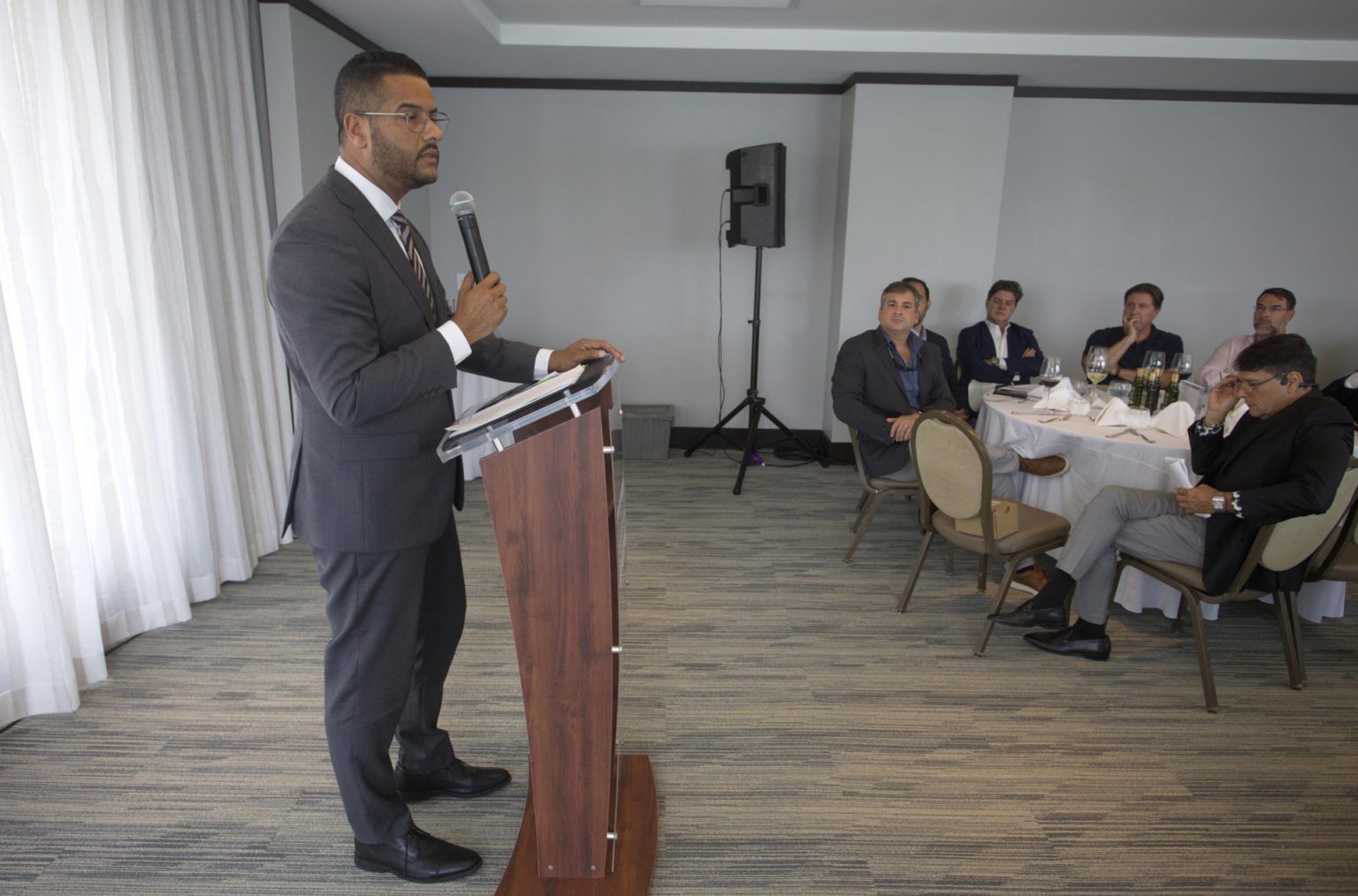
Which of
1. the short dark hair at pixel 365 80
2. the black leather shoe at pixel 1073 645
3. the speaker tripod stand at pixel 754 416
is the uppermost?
the short dark hair at pixel 365 80

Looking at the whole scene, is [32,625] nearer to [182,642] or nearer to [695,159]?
[182,642]

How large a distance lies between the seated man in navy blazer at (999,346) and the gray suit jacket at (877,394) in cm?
90

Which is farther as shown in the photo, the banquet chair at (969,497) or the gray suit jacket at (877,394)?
the gray suit jacket at (877,394)

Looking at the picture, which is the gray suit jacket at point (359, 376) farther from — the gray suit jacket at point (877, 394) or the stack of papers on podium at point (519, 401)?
the gray suit jacket at point (877, 394)

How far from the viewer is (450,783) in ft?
7.68

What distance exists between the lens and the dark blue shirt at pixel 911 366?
4340mm

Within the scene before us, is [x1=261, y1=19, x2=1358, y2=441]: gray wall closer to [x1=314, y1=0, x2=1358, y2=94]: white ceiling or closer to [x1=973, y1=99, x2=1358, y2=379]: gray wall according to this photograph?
[x1=973, y1=99, x2=1358, y2=379]: gray wall

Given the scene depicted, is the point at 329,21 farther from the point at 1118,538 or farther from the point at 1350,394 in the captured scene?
the point at 1350,394

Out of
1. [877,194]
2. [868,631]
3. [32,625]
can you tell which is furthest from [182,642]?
[877,194]

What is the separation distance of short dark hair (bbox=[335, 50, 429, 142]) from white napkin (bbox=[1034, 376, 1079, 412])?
3254 millimetres

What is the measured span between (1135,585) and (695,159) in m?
4.16

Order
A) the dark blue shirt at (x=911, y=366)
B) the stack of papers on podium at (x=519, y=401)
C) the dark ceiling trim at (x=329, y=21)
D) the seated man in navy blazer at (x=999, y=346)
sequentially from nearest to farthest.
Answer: the stack of papers on podium at (x=519, y=401) < the dark ceiling trim at (x=329, y=21) < the dark blue shirt at (x=911, y=366) < the seated man in navy blazer at (x=999, y=346)

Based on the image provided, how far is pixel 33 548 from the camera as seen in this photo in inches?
103

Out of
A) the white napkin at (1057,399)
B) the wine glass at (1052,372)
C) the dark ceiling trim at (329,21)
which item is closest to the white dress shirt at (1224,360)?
the wine glass at (1052,372)
